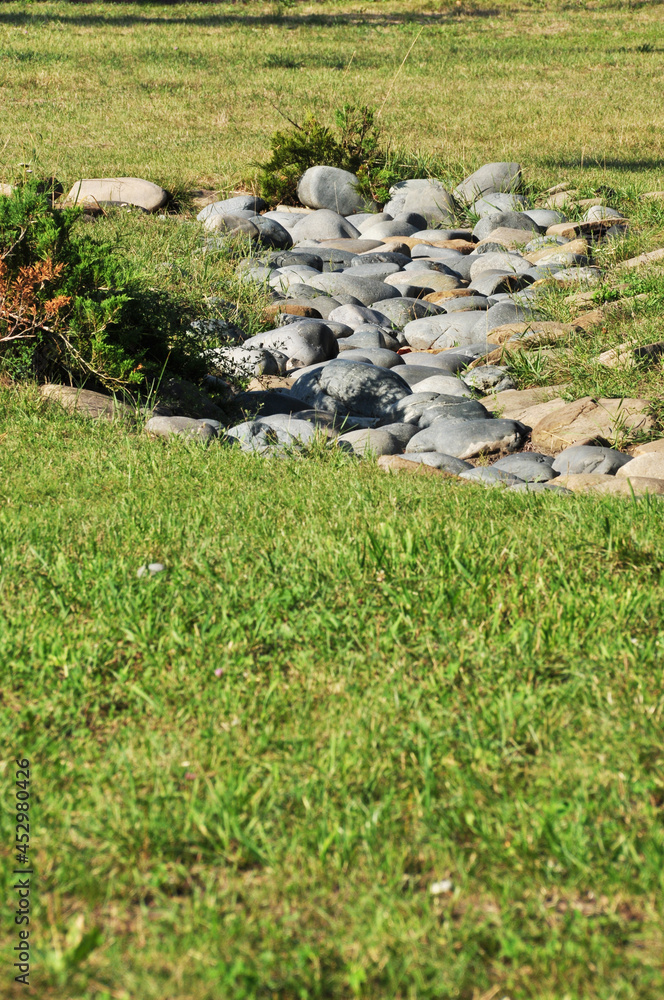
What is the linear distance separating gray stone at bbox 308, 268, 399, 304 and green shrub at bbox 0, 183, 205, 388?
3614 mm

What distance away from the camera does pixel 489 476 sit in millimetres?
4617

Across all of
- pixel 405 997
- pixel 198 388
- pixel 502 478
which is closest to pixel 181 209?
pixel 198 388

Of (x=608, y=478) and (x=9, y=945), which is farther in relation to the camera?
(x=608, y=478)

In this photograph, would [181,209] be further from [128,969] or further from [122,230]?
[128,969]

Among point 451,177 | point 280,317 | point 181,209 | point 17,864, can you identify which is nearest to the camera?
point 17,864

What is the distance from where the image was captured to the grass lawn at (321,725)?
1.85 m

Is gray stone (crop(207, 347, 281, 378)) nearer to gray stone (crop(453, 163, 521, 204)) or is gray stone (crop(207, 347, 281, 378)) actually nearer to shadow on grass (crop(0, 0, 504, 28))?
gray stone (crop(453, 163, 521, 204))


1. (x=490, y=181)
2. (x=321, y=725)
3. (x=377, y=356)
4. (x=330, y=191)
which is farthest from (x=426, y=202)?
(x=321, y=725)

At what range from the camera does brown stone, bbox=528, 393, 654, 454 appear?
17.4 ft

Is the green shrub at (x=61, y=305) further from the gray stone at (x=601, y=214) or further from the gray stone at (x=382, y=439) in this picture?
the gray stone at (x=601, y=214)

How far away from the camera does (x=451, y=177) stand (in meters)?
12.5

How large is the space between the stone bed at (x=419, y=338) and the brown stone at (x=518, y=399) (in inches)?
0.5

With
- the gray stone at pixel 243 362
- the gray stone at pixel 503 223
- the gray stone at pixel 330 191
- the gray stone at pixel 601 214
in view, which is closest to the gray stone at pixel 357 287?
the gray stone at pixel 243 362

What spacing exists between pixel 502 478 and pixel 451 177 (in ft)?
29.7
